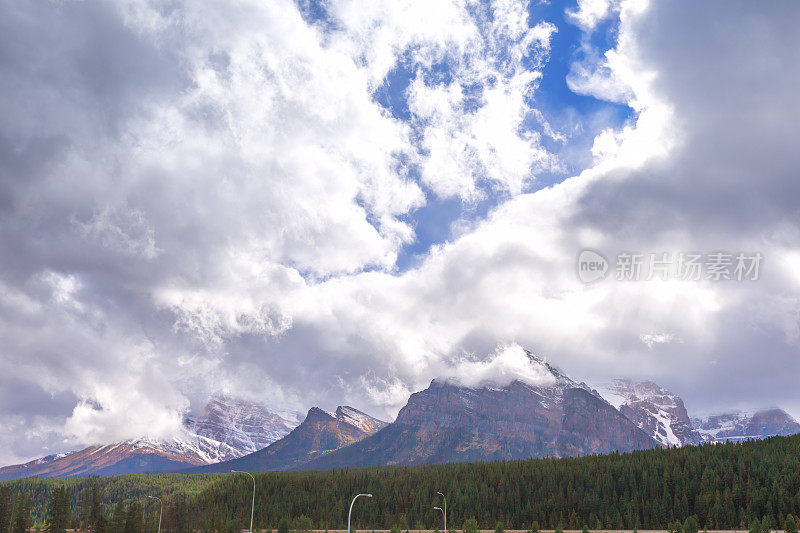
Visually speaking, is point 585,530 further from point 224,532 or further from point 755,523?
point 224,532

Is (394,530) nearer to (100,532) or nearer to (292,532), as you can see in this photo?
(292,532)

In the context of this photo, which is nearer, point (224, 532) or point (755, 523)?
point (755, 523)

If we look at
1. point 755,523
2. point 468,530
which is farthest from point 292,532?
point 755,523

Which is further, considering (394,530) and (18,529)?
(18,529)

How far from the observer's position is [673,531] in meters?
196

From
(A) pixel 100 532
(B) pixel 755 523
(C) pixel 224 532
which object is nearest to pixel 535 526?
(B) pixel 755 523

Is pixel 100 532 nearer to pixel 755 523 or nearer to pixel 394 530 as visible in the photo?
pixel 394 530

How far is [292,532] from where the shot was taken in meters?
195

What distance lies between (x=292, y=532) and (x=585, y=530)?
3316 inches

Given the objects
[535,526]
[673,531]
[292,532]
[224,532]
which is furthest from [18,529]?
[673,531]

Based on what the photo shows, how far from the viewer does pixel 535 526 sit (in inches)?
7534

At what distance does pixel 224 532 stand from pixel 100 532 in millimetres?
36033

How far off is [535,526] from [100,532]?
411ft

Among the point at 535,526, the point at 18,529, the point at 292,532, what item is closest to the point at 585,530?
the point at 535,526
